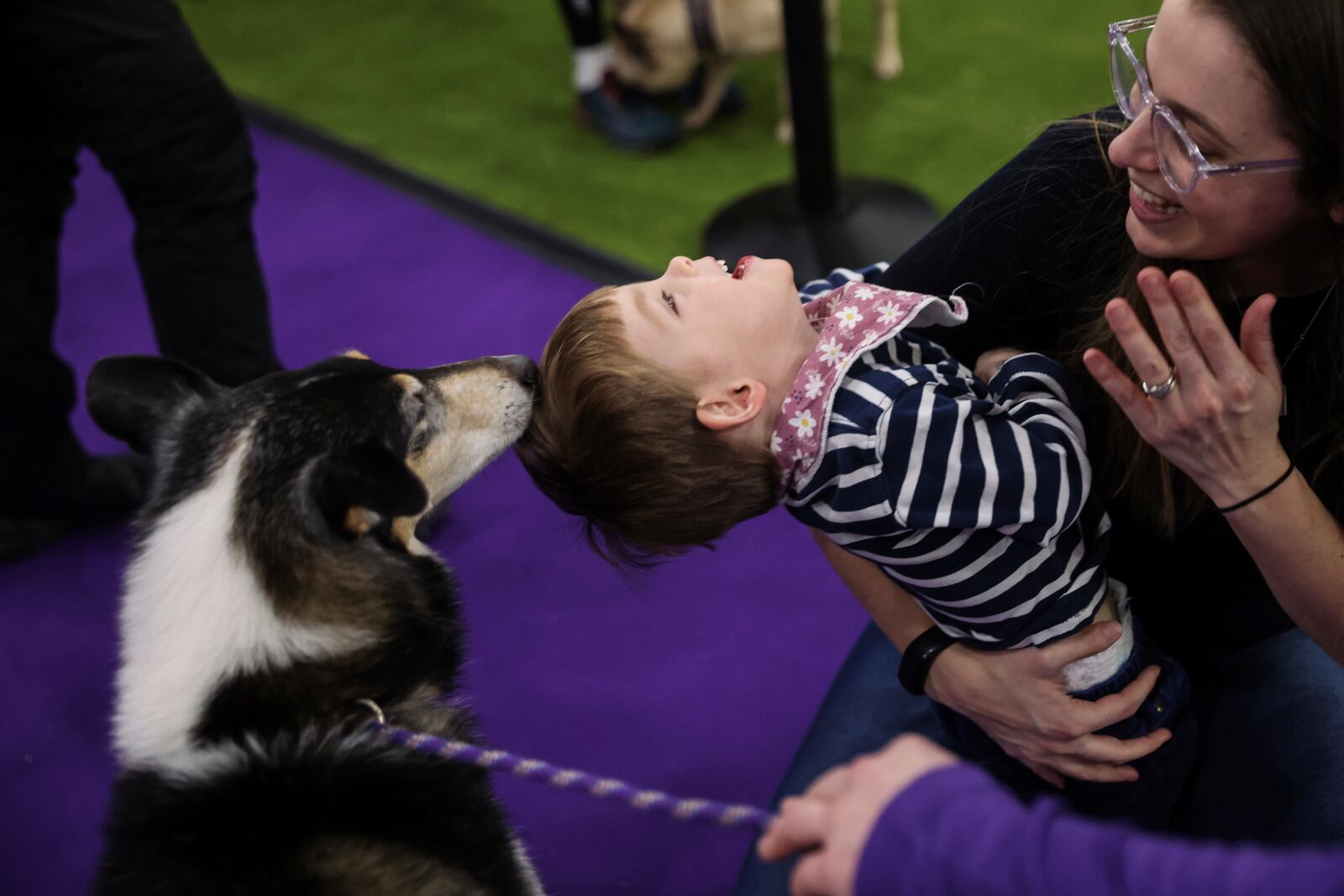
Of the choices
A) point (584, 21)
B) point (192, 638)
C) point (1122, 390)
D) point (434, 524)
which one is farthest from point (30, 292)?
point (1122, 390)

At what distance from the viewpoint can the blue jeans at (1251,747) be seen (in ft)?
4.13

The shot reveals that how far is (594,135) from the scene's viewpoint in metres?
3.67

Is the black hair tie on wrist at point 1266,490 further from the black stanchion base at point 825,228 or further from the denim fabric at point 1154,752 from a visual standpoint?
the black stanchion base at point 825,228

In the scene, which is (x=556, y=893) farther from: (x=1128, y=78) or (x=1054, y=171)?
(x=1128, y=78)

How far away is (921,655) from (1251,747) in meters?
0.39

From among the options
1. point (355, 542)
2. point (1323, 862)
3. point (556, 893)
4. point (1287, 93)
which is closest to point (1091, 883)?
point (1323, 862)

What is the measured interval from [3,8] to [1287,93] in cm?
197

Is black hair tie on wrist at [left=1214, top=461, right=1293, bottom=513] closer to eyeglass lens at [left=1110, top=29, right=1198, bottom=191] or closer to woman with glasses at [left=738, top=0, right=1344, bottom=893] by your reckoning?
woman with glasses at [left=738, top=0, right=1344, bottom=893]

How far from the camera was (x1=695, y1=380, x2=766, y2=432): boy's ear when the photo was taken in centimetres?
123

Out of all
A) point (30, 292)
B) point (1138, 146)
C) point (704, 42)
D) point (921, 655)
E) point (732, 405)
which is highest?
point (1138, 146)

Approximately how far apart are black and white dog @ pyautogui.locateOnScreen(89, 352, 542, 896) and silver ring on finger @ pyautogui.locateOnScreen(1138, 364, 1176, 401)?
69 cm

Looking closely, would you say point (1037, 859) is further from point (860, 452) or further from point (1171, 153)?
point (1171, 153)

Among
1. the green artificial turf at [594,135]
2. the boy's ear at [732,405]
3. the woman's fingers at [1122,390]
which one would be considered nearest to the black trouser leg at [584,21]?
the green artificial turf at [594,135]

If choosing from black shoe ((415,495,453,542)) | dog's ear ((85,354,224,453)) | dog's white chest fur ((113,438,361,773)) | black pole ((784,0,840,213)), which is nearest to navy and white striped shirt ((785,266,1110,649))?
dog's white chest fur ((113,438,361,773))
